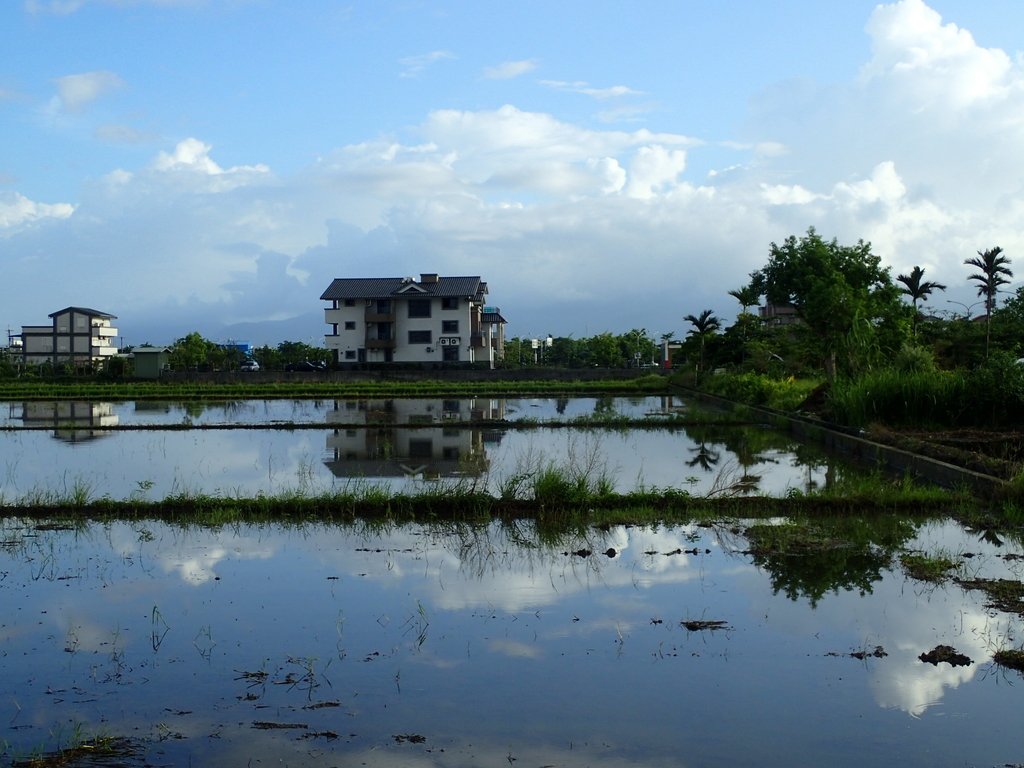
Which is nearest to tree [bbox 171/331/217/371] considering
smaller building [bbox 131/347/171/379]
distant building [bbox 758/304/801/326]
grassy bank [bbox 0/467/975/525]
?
smaller building [bbox 131/347/171/379]

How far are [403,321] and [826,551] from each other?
161ft

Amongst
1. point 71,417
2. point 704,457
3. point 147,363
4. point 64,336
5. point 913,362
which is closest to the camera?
point 704,457

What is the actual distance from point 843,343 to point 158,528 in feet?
58.6

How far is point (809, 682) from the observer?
510 centimetres

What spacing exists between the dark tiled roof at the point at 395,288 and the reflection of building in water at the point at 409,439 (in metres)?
25.3

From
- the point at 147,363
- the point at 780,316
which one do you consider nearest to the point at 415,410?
the point at 147,363

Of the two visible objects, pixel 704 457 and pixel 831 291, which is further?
pixel 831 291

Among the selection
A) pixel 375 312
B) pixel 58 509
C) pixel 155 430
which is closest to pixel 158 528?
pixel 58 509

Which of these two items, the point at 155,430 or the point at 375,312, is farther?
the point at 375,312

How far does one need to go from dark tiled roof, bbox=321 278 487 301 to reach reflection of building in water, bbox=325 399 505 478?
25.3m

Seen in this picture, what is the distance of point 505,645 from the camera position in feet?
19.0

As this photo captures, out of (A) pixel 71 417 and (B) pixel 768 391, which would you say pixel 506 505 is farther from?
(A) pixel 71 417

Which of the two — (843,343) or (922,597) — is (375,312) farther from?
(922,597)

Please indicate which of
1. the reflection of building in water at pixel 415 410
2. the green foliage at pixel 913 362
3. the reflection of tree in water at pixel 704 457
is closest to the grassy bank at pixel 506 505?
the reflection of tree in water at pixel 704 457
